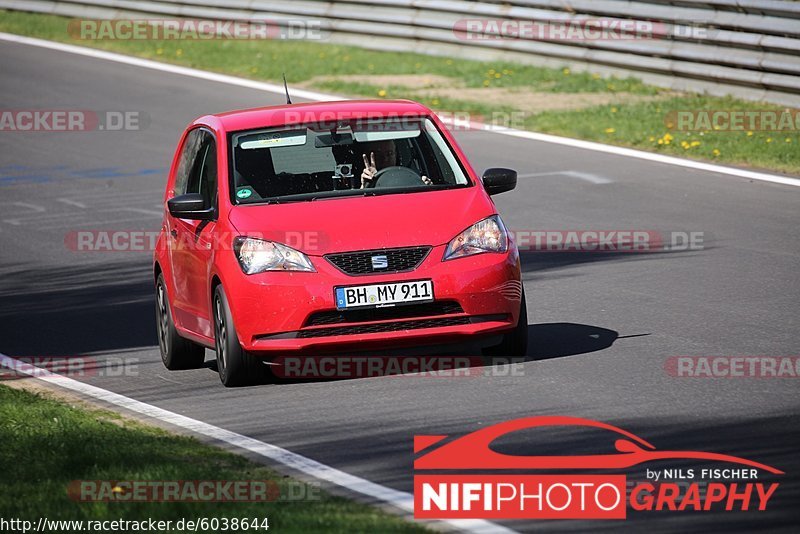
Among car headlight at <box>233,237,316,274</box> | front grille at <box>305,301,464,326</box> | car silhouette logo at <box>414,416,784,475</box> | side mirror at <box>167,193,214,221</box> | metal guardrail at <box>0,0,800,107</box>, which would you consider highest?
metal guardrail at <box>0,0,800,107</box>

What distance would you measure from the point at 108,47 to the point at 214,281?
73.1 feet

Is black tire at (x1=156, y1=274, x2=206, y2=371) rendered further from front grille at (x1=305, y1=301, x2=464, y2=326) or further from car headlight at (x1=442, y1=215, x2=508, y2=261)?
car headlight at (x1=442, y1=215, x2=508, y2=261)

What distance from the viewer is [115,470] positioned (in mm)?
7691

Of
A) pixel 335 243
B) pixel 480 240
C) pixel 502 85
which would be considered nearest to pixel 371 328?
pixel 335 243

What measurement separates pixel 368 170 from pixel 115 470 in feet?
12.0

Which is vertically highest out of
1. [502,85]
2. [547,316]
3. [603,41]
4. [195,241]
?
[603,41]

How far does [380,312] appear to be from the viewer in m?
9.70

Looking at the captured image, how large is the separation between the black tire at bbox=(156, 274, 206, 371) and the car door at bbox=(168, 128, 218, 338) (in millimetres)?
130

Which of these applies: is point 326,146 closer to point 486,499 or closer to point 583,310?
point 583,310

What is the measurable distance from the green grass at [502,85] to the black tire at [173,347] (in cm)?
891

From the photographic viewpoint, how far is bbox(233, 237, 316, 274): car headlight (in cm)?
973

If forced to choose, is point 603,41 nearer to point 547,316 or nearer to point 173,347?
point 547,316

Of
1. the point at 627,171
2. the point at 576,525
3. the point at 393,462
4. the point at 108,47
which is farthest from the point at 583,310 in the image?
the point at 108,47

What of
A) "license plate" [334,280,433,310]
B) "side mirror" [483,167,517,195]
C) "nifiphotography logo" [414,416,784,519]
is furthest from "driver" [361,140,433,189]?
"nifiphotography logo" [414,416,784,519]
